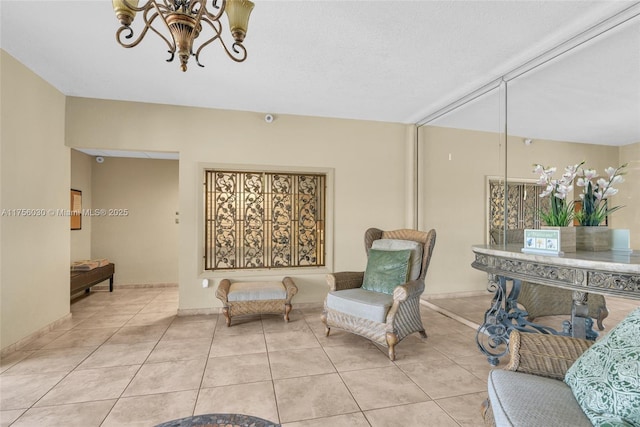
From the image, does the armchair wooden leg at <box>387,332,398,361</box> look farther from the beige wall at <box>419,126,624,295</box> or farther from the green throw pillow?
the beige wall at <box>419,126,624,295</box>

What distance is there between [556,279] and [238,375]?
2374mm

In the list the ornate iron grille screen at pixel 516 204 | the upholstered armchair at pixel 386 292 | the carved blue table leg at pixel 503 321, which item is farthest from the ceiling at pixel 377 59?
the upholstered armchair at pixel 386 292

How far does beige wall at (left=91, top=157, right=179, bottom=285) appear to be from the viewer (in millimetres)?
5121

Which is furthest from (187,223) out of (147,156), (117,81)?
(147,156)

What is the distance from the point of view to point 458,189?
13.3 feet

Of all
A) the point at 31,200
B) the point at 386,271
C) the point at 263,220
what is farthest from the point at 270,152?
the point at 31,200

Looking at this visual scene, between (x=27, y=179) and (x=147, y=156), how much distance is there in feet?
7.53

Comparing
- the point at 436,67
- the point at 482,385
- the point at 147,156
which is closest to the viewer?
the point at 482,385

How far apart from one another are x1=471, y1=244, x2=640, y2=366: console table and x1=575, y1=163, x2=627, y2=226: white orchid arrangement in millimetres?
281

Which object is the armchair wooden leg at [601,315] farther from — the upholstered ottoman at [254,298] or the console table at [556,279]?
the upholstered ottoman at [254,298]

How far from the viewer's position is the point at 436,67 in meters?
2.84

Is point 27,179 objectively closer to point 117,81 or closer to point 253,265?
point 117,81

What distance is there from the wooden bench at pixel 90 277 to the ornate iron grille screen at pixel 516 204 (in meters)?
5.20

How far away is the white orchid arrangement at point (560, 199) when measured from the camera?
2264 mm
